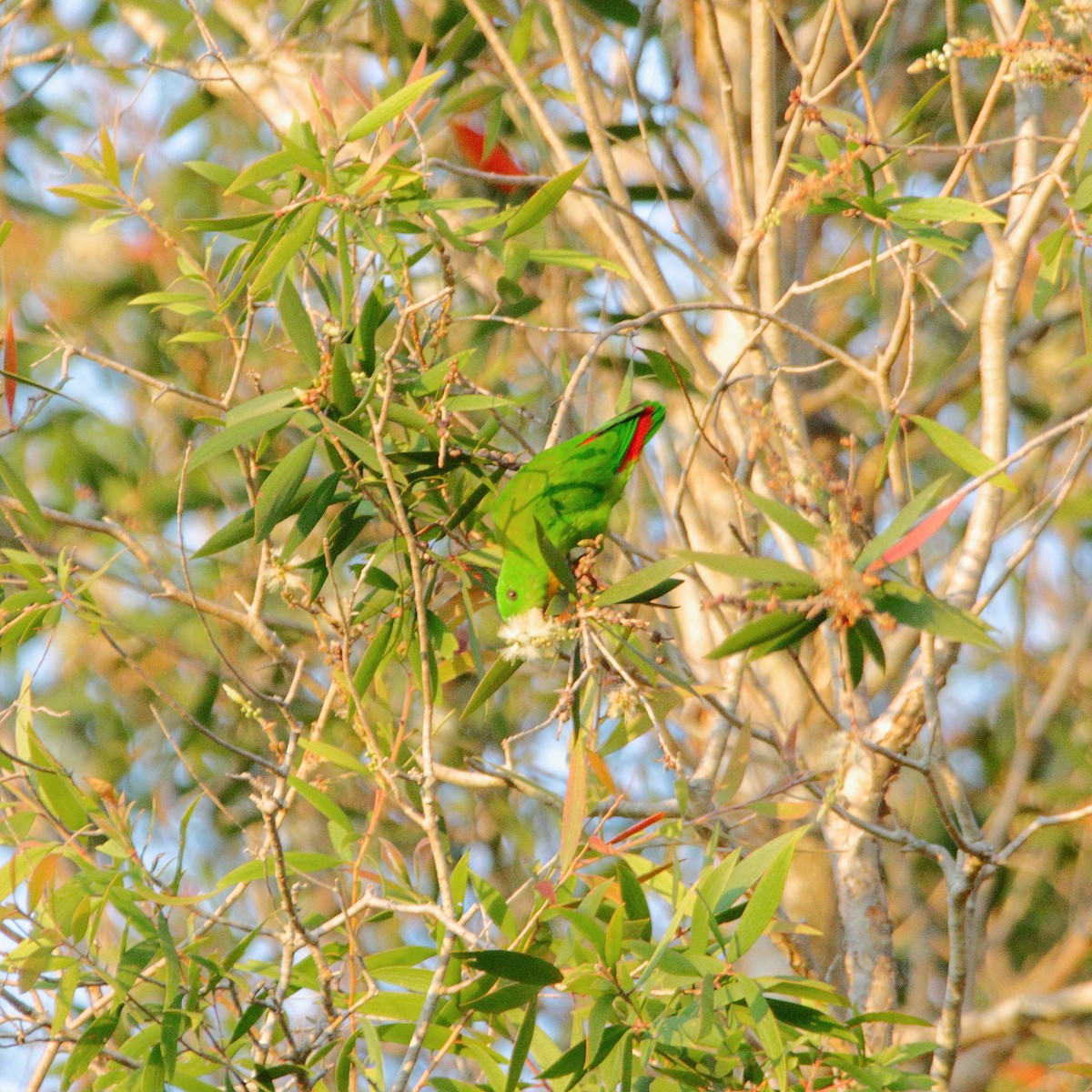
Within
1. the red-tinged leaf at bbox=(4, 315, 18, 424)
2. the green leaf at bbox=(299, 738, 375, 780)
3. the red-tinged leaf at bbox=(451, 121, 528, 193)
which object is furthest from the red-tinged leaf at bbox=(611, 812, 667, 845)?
the red-tinged leaf at bbox=(451, 121, 528, 193)

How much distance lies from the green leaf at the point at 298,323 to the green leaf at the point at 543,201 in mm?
441

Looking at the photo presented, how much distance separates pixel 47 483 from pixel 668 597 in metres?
2.37

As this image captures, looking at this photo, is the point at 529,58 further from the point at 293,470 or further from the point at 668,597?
the point at 293,470

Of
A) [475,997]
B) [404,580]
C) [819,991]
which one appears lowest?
[475,997]

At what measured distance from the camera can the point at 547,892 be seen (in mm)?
1771

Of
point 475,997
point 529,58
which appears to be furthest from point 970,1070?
point 529,58

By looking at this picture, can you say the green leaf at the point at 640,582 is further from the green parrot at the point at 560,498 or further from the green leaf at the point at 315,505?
the green leaf at the point at 315,505

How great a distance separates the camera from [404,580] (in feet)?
7.06

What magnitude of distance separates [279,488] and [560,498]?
2.01 feet

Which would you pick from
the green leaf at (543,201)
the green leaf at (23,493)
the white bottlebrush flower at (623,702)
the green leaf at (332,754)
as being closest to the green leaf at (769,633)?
the white bottlebrush flower at (623,702)

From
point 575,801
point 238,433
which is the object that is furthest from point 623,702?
point 238,433

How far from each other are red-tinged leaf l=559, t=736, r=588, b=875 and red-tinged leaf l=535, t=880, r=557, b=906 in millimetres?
64

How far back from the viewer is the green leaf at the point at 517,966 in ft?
5.40

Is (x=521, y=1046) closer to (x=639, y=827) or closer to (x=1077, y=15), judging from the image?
(x=639, y=827)
